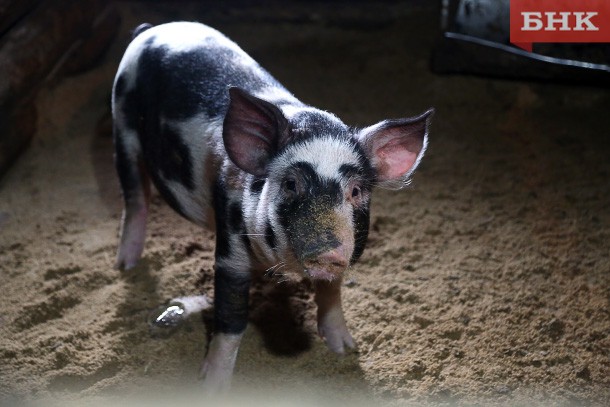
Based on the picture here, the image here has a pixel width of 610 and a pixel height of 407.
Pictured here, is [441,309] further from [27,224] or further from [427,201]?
[27,224]

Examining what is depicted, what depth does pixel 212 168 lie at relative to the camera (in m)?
3.10

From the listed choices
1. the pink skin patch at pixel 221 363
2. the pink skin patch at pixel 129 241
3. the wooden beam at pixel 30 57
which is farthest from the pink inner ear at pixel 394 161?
the wooden beam at pixel 30 57

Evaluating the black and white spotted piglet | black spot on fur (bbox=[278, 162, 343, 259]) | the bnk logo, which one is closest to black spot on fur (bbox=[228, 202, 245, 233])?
the black and white spotted piglet

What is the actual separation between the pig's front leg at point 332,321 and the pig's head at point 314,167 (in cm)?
51

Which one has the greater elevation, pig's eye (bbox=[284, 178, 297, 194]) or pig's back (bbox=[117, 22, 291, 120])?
pig's back (bbox=[117, 22, 291, 120])

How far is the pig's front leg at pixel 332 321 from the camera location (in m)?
3.28

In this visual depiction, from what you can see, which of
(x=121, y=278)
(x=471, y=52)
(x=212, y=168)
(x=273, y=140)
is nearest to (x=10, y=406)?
(x=121, y=278)

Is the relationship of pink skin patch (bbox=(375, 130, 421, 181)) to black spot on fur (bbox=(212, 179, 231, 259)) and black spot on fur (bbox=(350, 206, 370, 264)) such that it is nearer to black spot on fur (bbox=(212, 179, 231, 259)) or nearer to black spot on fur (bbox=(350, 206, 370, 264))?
black spot on fur (bbox=(350, 206, 370, 264))

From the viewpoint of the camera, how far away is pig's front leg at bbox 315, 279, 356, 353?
3.28m

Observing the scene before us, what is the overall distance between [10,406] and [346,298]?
1533mm

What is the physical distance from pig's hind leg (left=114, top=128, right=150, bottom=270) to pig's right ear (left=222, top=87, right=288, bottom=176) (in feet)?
3.41

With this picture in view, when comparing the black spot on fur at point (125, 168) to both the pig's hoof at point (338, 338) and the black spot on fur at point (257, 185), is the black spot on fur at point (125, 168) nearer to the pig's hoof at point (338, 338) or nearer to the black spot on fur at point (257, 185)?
the black spot on fur at point (257, 185)

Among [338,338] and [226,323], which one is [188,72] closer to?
[226,323]

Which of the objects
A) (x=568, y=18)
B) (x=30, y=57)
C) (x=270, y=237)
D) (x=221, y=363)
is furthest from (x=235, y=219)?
(x=30, y=57)
